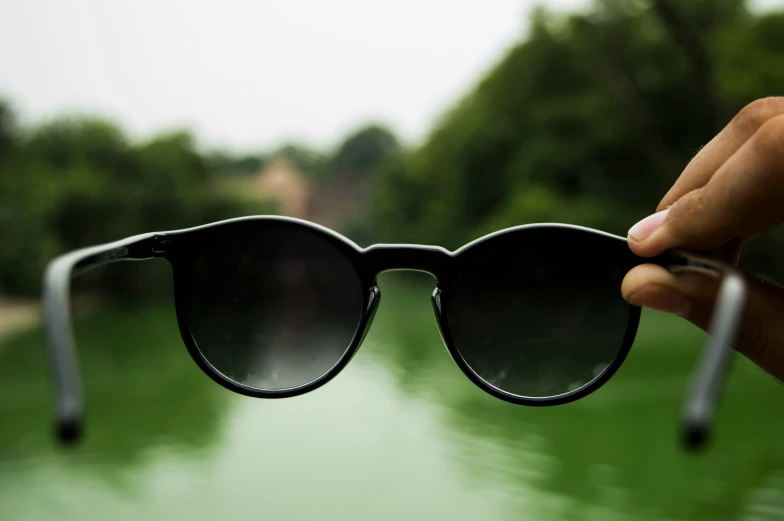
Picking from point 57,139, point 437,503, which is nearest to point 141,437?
point 437,503

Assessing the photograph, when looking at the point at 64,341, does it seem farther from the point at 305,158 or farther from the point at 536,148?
the point at 305,158

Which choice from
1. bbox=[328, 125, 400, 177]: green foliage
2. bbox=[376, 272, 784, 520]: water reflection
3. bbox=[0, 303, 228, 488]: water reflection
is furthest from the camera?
bbox=[328, 125, 400, 177]: green foliage

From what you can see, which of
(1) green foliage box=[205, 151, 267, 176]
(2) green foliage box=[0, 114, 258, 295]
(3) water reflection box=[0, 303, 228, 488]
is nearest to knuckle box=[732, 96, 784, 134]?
(3) water reflection box=[0, 303, 228, 488]

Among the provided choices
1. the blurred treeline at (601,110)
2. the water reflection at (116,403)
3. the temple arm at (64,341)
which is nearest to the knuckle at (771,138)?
the temple arm at (64,341)

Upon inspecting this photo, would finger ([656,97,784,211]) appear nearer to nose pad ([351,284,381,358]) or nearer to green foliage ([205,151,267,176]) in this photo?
nose pad ([351,284,381,358])

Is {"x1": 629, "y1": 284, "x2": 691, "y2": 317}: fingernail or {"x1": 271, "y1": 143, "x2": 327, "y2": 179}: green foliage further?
{"x1": 271, "y1": 143, "x2": 327, "y2": 179}: green foliage

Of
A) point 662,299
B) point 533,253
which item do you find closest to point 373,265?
point 533,253
